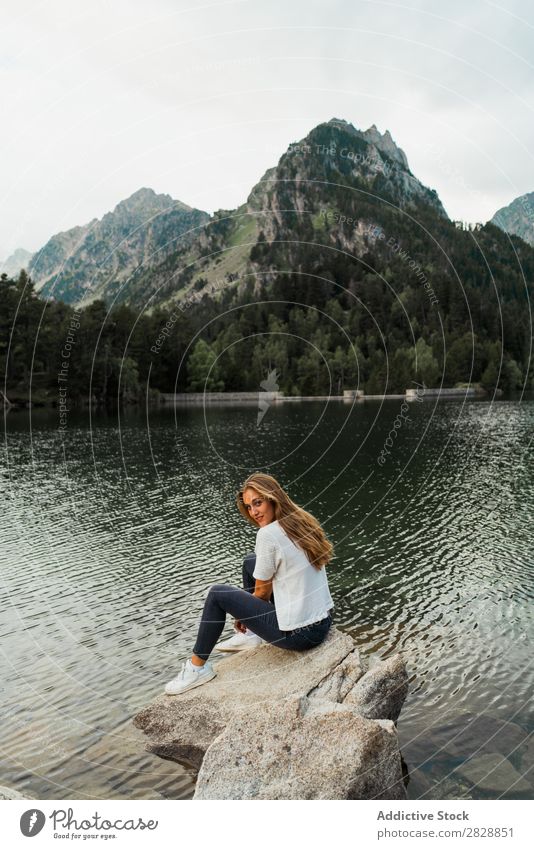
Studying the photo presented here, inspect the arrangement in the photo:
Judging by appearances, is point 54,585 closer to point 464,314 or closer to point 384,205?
point 384,205

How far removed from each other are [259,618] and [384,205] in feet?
206

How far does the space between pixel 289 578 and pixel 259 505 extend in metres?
0.86

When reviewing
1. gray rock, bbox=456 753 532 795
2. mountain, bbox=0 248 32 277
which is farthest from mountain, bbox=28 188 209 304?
gray rock, bbox=456 753 532 795

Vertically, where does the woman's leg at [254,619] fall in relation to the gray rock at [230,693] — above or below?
above

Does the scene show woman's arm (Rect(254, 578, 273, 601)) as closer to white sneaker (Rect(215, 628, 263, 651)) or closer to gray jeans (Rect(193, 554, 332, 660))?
gray jeans (Rect(193, 554, 332, 660))

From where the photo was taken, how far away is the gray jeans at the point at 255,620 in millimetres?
7113

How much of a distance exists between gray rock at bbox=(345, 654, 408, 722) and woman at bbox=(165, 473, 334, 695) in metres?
0.70

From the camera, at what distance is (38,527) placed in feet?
74.2

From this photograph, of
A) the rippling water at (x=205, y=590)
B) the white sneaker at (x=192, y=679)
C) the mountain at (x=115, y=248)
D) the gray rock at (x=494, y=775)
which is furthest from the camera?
the mountain at (x=115, y=248)

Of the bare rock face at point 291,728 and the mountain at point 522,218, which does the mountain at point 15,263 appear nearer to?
the mountain at point 522,218

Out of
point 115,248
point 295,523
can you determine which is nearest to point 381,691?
point 295,523

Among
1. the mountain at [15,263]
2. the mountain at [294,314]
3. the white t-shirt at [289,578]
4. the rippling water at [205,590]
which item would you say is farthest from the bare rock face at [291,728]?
the mountain at [294,314]

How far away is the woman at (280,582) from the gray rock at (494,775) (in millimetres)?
2372

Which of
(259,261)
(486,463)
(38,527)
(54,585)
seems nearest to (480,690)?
(54,585)
